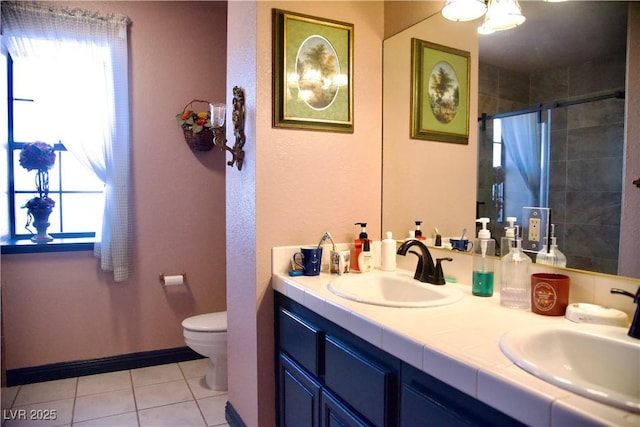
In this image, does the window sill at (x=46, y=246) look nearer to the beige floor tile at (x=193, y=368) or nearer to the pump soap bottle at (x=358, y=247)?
the beige floor tile at (x=193, y=368)

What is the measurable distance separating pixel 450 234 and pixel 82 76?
2476 mm

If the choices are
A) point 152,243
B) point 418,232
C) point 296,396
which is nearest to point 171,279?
point 152,243

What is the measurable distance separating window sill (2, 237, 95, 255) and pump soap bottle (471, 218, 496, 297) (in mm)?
2435

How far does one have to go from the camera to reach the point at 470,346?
100 cm

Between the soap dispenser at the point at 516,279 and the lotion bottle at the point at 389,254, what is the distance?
1.85 feet

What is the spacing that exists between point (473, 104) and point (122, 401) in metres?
2.44

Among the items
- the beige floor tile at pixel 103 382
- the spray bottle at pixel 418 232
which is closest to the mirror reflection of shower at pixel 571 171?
the spray bottle at pixel 418 232

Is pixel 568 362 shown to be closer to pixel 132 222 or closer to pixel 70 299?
pixel 132 222

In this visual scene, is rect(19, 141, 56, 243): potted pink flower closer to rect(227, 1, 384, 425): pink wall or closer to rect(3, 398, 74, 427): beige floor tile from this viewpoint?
rect(3, 398, 74, 427): beige floor tile

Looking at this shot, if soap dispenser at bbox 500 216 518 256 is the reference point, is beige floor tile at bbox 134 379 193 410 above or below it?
below

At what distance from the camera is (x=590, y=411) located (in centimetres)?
69

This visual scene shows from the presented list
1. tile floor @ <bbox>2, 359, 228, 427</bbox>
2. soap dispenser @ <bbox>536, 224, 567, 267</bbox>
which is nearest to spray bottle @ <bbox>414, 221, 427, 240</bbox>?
soap dispenser @ <bbox>536, 224, 567, 267</bbox>

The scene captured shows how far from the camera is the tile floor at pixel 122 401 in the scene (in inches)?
90.6

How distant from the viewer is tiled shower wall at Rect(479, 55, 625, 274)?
1214mm
